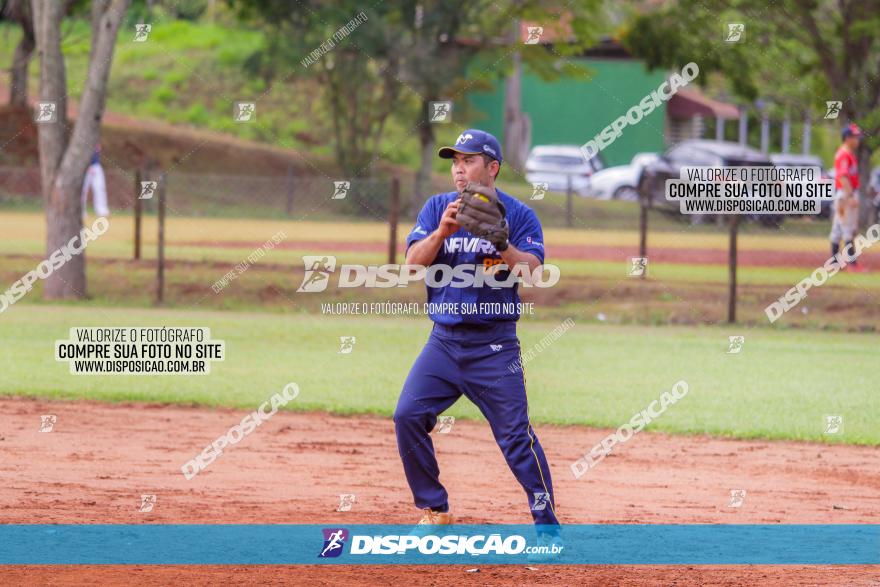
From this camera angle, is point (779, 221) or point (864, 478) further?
point (779, 221)

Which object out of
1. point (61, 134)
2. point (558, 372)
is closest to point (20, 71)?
point (61, 134)

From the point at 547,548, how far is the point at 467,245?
5.21 feet

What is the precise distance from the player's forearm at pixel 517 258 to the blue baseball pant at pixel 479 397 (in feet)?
1.28

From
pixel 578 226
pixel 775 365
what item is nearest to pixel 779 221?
pixel 578 226

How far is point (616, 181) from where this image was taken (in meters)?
39.4

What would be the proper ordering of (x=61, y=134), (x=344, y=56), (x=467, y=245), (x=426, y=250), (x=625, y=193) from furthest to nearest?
(x=625, y=193) < (x=344, y=56) < (x=61, y=134) < (x=467, y=245) < (x=426, y=250)

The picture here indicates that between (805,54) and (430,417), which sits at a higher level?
(805,54)

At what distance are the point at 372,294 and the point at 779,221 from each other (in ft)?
25.8

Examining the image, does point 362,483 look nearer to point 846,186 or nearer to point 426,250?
point 426,250

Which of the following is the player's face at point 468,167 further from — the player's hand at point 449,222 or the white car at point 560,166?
the white car at point 560,166

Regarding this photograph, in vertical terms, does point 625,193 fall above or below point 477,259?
above

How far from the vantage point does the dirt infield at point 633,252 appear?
2369 cm

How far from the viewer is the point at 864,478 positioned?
9516mm

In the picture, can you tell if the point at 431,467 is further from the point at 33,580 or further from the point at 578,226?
the point at 578,226
